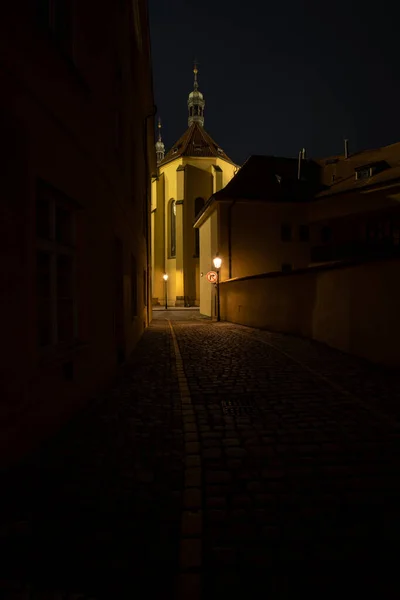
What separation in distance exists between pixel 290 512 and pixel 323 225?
2751 cm

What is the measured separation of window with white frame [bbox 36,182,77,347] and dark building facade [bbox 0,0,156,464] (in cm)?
1

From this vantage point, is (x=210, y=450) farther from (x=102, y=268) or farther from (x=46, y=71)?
(x=46, y=71)

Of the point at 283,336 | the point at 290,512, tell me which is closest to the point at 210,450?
the point at 290,512

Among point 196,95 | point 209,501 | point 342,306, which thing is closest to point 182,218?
point 196,95

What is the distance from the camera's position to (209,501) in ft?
9.46

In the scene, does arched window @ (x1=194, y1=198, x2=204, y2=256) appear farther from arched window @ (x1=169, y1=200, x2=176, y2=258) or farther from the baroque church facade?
arched window @ (x1=169, y1=200, x2=176, y2=258)

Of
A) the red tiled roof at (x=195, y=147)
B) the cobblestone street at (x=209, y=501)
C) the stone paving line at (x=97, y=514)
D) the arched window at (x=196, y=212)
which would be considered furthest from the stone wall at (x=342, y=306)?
the red tiled roof at (x=195, y=147)

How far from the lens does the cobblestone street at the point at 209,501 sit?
211 centimetres

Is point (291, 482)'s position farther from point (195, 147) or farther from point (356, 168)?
point (195, 147)

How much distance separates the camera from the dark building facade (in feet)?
11.0

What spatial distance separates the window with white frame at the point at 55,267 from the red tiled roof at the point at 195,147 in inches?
1674

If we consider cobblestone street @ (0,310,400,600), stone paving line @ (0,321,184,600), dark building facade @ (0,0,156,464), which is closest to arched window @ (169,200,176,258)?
dark building facade @ (0,0,156,464)

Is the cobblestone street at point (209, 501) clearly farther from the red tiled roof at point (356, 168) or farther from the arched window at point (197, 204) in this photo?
the arched window at point (197, 204)

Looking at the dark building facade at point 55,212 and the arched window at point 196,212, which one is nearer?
the dark building facade at point 55,212
